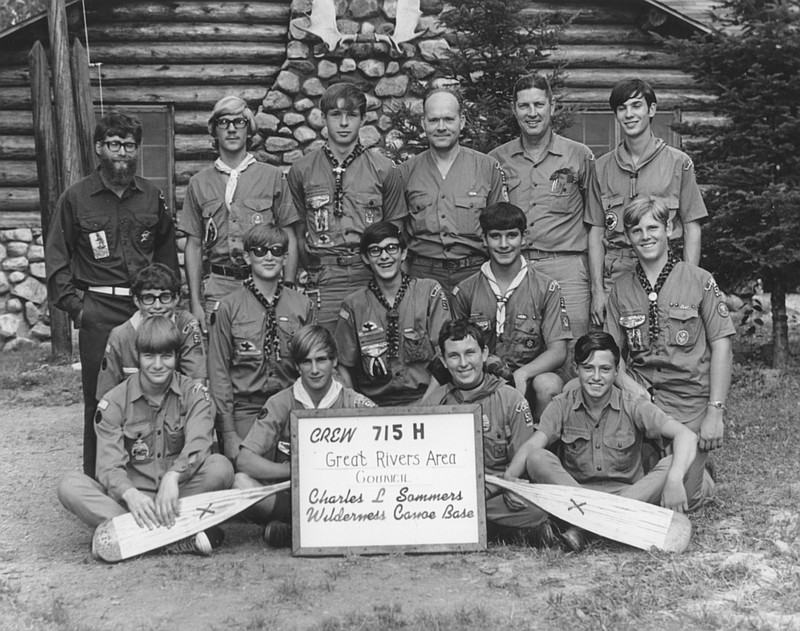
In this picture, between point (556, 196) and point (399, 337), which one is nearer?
point (399, 337)

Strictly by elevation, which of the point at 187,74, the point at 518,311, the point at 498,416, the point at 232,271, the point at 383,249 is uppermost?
the point at 187,74

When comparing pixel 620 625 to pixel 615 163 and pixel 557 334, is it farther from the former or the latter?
pixel 615 163

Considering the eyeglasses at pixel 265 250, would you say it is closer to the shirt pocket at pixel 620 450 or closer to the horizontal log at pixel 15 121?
the shirt pocket at pixel 620 450

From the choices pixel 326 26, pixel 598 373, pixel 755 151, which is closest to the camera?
pixel 598 373

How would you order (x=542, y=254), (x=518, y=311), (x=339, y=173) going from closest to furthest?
(x=518, y=311) → (x=339, y=173) → (x=542, y=254)

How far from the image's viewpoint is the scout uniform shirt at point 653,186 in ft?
18.6

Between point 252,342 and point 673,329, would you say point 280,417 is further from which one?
point 673,329

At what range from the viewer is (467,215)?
18.8 feet

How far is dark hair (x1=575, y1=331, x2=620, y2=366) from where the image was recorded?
4.82m

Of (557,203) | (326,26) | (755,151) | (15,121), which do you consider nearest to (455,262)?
(557,203)

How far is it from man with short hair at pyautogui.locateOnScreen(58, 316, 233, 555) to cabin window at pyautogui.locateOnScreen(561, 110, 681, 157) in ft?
25.3

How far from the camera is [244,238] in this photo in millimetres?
5648

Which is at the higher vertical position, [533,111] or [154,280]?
[533,111]

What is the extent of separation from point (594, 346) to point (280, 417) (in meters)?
1.57
